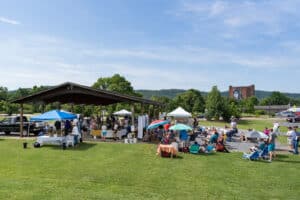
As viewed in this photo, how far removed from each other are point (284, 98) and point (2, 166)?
6091 inches

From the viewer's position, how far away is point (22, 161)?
12352 mm

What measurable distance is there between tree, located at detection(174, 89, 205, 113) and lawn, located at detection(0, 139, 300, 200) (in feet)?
182

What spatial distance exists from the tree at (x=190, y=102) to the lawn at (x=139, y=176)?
182ft

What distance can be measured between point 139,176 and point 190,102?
64426 millimetres

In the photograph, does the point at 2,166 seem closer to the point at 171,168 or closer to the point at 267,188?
the point at 171,168

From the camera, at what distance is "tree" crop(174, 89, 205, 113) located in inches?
2761

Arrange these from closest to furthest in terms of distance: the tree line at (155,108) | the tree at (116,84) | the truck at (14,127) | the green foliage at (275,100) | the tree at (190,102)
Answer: the truck at (14,127) → the tree line at (155,108) → the tree at (116,84) → the tree at (190,102) → the green foliage at (275,100)

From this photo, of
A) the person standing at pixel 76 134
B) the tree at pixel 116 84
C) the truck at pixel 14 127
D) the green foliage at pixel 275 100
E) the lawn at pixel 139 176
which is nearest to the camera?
the lawn at pixel 139 176

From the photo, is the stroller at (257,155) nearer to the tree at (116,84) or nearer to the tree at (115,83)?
the tree at (116,84)

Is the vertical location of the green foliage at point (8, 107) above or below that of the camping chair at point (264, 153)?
above

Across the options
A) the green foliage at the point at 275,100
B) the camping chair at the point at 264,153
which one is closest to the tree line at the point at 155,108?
the camping chair at the point at 264,153

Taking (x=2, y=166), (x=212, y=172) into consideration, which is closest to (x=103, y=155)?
(x=2, y=166)

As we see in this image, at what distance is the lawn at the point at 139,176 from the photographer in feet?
26.7

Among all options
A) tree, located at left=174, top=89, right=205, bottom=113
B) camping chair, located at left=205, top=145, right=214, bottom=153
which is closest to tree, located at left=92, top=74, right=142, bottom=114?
tree, located at left=174, top=89, right=205, bottom=113
